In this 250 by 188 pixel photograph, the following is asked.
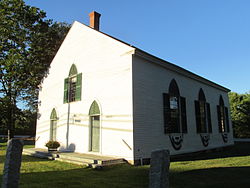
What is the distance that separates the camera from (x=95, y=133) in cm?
1200

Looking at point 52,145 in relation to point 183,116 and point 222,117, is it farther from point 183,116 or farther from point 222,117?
point 222,117

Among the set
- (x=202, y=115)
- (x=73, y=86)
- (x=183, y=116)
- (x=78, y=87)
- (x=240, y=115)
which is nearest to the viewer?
(x=78, y=87)

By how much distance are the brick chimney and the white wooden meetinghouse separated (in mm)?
42

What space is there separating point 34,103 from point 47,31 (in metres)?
8.01

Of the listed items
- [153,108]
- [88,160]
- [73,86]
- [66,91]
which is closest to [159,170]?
[88,160]

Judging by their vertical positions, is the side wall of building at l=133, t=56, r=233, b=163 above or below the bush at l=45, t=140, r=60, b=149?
above

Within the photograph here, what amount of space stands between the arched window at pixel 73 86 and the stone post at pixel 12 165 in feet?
29.9

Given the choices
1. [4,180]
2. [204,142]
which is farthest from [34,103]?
[4,180]

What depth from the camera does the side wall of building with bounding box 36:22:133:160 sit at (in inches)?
416

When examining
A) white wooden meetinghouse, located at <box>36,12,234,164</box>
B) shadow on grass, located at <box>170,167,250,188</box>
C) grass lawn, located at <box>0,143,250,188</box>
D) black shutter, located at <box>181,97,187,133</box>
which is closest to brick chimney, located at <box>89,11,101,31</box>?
white wooden meetinghouse, located at <box>36,12,234,164</box>

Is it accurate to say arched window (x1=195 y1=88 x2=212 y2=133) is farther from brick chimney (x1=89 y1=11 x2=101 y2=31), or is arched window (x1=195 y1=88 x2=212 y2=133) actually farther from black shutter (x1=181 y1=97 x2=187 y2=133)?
brick chimney (x1=89 y1=11 x2=101 y2=31)

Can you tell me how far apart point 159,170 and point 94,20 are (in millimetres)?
14063

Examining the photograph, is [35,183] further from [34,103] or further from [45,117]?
[34,103]

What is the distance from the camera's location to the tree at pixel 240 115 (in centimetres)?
2956
